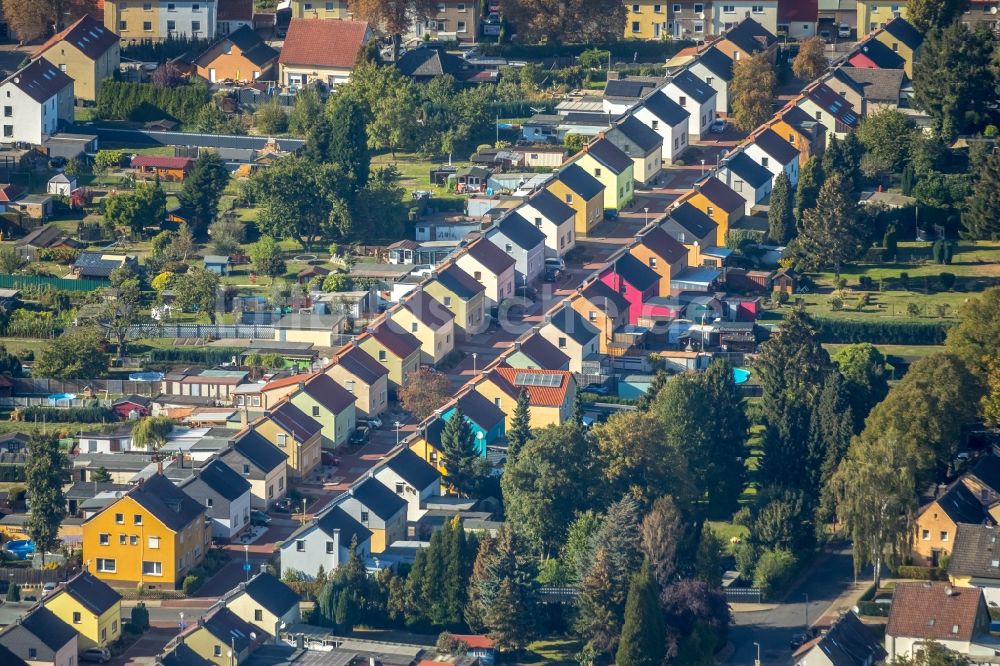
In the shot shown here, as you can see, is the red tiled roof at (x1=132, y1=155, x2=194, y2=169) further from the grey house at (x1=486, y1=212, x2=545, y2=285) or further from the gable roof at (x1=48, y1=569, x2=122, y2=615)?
the gable roof at (x1=48, y1=569, x2=122, y2=615)

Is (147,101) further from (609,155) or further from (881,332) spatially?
(881,332)

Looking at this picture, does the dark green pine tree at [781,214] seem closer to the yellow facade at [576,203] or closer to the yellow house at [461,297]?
the yellow facade at [576,203]

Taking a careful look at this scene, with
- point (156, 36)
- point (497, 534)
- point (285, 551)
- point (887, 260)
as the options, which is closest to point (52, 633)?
point (285, 551)

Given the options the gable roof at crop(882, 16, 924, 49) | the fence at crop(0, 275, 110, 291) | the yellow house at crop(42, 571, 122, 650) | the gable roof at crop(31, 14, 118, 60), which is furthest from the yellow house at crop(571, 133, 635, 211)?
the yellow house at crop(42, 571, 122, 650)

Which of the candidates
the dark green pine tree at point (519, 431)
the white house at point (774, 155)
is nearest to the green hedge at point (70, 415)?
the dark green pine tree at point (519, 431)

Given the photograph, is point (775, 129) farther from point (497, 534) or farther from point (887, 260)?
point (497, 534)

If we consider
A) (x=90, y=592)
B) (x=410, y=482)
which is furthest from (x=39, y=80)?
(x=90, y=592)
